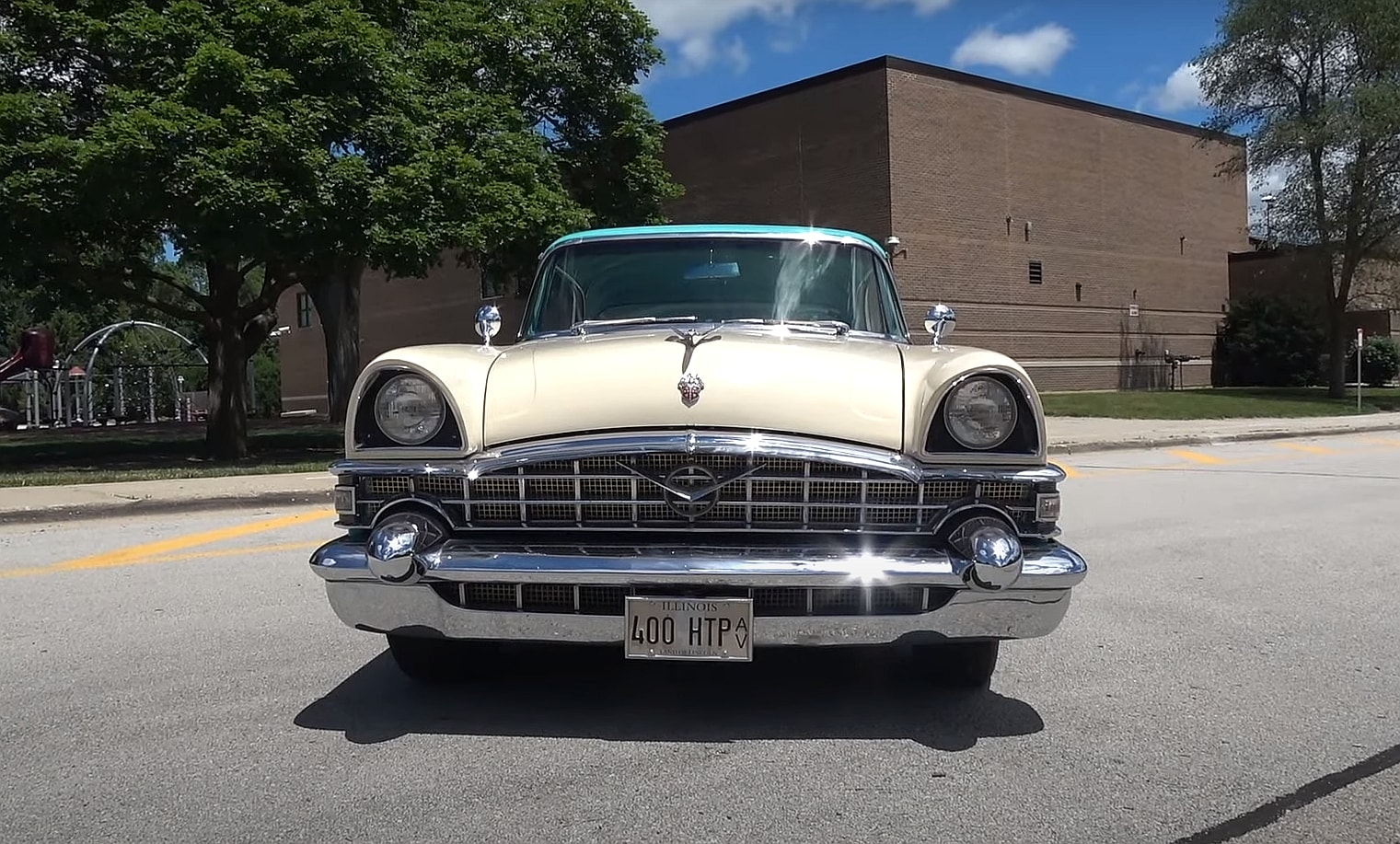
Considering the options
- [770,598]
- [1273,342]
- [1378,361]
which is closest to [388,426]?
[770,598]

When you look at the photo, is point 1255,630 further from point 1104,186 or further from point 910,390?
point 1104,186

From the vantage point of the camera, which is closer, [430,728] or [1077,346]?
[430,728]

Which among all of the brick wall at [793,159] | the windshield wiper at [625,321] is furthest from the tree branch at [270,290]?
the windshield wiper at [625,321]

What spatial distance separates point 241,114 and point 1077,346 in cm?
2301

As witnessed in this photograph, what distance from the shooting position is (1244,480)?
1220cm

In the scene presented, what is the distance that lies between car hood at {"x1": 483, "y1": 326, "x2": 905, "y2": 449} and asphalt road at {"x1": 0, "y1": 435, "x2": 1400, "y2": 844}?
3.34ft

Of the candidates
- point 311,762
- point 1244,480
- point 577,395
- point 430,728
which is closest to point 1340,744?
point 577,395

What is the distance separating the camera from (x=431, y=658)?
4.16 meters

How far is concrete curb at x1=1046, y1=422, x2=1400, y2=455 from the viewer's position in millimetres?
16859

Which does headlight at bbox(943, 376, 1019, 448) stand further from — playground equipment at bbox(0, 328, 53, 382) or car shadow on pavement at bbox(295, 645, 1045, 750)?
playground equipment at bbox(0, 328, 53, 382)

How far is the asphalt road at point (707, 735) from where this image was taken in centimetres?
313

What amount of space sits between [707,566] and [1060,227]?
29.1m

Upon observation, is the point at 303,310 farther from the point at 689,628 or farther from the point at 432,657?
the point at 689,628

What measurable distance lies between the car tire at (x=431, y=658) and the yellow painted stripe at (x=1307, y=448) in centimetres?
1514
